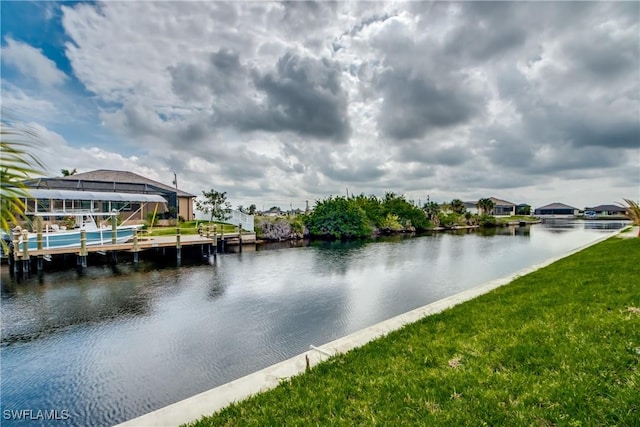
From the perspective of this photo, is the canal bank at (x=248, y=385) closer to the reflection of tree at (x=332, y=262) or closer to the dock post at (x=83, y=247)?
the reflection of tree at (x=332, y=262)

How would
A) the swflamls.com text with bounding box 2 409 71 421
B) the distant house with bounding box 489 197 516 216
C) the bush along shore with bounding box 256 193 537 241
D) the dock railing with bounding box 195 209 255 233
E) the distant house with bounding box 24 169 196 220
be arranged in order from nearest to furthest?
the swflamls.com text with bounding box 2 409 71 421
the distant house with bounding box 24 169 196 220
the dock railing with bounding box 195 209 255 233
the bush along shore with bounding box 256 193 537 241
the distant house with bounding box 489 197 516 216

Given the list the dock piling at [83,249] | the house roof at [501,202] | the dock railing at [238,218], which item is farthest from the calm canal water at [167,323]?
the house roof at [501,202]

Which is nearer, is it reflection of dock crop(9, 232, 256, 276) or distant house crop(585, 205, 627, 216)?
reflection of dock crop(9, 232, 256, 276)

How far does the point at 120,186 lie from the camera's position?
28.3 meters

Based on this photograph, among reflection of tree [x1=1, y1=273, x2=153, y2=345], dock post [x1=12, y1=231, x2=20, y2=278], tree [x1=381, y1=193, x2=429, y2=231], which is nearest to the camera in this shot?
reflection of tree [x1=1, y1=273, x2=153, y2=345]

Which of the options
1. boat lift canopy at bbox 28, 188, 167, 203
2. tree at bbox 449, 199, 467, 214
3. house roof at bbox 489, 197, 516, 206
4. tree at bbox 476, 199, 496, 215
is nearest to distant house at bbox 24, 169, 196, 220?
boat lift canopy at bbox 28, 188, 167, 203

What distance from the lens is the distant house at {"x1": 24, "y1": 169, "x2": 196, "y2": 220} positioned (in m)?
25.8

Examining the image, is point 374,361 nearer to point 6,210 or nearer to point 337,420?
point 337,420

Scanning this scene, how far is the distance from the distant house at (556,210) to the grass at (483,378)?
103 meters

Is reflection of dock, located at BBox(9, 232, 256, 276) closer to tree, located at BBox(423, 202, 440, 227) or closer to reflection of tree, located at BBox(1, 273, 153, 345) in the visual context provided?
reflection of tree, located at BBox(1, 273, 153, 345)

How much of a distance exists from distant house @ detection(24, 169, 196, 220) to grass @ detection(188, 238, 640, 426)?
25.7 m

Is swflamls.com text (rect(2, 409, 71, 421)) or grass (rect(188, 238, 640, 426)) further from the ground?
grass (rect(188, 238, 640, 426))

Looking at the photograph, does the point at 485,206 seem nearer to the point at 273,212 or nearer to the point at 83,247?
the point at 273,212

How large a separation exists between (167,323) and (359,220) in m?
28.7
